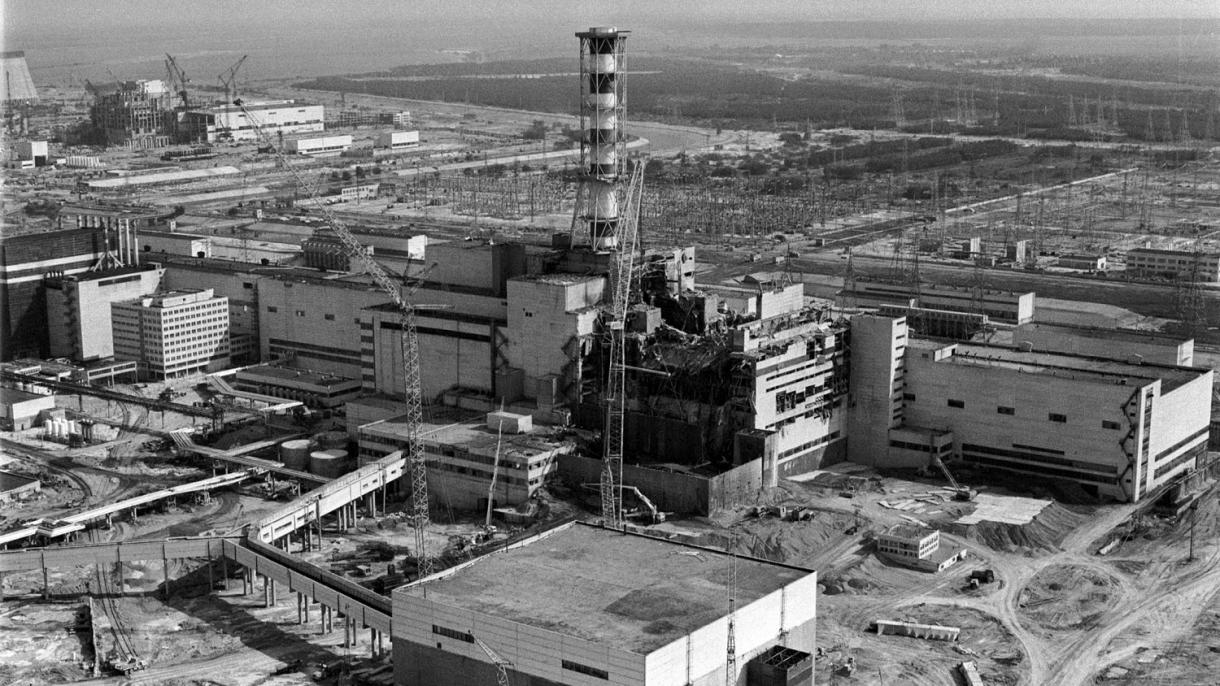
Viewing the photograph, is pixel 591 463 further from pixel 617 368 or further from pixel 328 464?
pixel 328 464

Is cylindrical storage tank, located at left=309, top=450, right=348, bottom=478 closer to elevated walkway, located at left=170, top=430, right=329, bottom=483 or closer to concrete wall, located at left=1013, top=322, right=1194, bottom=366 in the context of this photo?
elevated walkway, located at left=170, top=430, right=329, bottom=483

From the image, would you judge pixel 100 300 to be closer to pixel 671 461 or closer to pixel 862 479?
pixel 671 461

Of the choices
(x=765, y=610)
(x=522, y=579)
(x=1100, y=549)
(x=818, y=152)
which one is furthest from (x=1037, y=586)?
(x=818, y=152)

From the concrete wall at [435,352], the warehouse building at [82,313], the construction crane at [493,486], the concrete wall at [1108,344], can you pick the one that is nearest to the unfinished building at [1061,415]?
the concrete wall at [1108,344]

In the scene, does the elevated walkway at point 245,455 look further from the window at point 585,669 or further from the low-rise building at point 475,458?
the window at point 585,669

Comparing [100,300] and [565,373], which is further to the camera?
[100,300]
